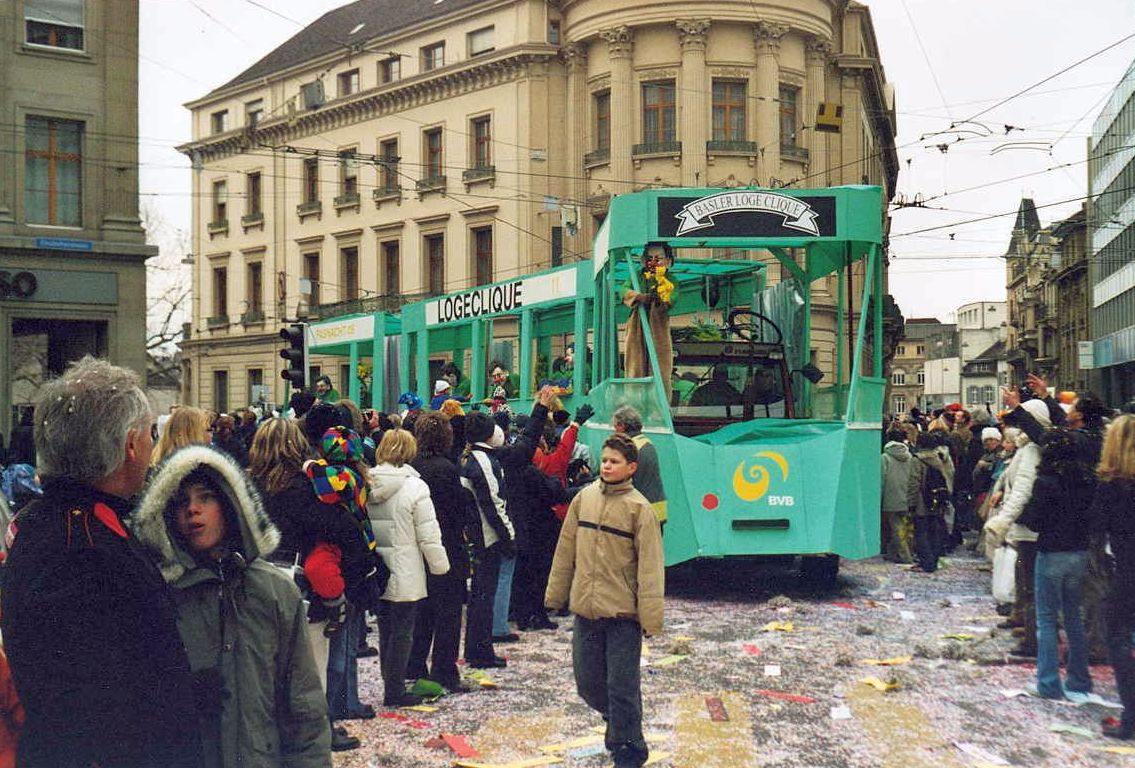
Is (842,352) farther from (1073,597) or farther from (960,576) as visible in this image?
(1073,597)

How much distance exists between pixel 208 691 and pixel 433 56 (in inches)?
1896

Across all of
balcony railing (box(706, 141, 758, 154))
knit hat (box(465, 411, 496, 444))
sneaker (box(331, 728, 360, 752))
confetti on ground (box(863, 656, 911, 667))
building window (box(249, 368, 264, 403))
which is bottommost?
confetti on ground (box(863, 656, 911, 667))

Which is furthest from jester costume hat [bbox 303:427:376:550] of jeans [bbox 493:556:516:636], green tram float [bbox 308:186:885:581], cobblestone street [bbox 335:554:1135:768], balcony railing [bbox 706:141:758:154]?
balcony railing [bbox 706:141:758:154]

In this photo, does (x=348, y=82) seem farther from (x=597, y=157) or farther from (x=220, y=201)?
(x=597, y=157)

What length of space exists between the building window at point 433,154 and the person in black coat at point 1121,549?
43600 millimetres

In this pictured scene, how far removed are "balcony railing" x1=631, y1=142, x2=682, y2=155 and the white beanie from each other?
110 ft

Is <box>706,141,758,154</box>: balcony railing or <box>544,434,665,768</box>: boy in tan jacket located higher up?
<box>706,141,758,154</box>: balcony railing

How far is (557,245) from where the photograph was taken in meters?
46.0

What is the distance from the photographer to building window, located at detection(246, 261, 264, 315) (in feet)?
190

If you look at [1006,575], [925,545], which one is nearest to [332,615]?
[1006,575]

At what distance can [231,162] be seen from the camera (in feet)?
193

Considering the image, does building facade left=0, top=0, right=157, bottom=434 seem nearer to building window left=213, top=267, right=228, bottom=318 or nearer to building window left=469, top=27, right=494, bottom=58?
building window left=469, top=27, right=494, bottom=58

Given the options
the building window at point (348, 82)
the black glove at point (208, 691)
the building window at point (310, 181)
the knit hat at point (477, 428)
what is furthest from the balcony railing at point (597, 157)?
the black glove at point (208, 691)

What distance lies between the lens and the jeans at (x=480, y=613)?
31.3 ft
